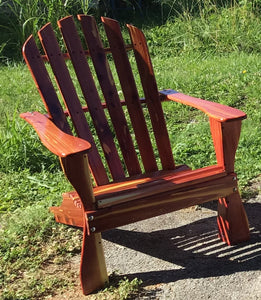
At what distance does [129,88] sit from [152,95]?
0.15 meters

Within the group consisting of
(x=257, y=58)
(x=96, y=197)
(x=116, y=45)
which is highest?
(x=116, y=45)

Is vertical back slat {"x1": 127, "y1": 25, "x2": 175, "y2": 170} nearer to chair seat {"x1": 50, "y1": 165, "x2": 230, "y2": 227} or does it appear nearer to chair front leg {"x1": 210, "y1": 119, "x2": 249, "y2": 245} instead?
chair seat {"x1": 50, "y1": 165, "x2": 230, "y2": 227}

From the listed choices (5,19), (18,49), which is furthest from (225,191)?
(5,19)

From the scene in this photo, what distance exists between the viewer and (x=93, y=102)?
3.76 meters

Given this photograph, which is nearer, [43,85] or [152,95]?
[43,85]

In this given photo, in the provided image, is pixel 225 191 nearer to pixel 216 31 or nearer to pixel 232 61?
pixel 232 61

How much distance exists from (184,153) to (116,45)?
45.0 inches

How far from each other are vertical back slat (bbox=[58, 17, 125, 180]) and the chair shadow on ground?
1.43 ft

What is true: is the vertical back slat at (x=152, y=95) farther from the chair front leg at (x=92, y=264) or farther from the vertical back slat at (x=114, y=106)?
the chair front leg at (x=92, y=264)

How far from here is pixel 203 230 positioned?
352 centimetres

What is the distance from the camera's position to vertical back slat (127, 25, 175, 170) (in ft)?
12.3

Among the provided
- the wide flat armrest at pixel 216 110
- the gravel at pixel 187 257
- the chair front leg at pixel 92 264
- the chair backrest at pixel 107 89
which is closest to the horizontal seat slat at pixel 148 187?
the chair front leg at pixel 92 264

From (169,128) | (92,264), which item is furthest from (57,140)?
(169,128)

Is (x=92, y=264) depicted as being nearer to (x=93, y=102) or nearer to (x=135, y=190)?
(x=135, y=190)
